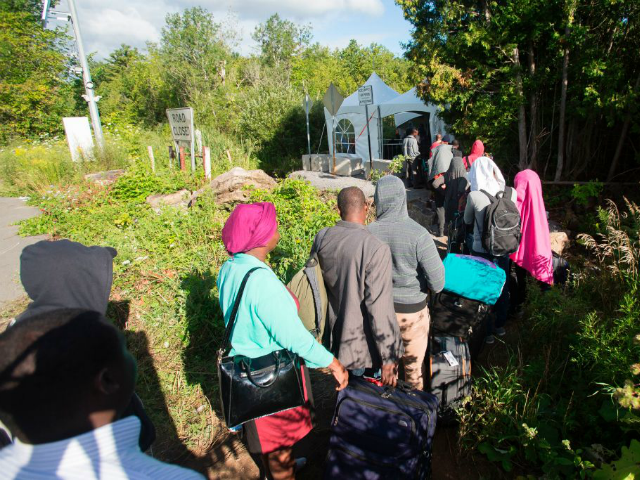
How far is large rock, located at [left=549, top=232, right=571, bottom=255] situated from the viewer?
5695 millimetres

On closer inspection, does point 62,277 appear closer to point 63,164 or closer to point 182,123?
point 182,123

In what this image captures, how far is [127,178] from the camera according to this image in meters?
8.50

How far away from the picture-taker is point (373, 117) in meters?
12.9

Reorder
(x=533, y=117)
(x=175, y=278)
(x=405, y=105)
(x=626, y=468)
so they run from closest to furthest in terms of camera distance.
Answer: (x=626, y=468) < (x=175, y=278) < (x=533, y=117) < (x=405, y=105)

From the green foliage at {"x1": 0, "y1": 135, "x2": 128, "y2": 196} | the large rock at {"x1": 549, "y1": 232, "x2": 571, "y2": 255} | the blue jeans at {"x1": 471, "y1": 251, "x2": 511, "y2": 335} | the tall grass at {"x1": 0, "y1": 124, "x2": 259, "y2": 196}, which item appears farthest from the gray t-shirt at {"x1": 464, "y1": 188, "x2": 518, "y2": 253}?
the green foliage at {"x1": 0, "y1": 135, "x2": 128, "y2": 196}

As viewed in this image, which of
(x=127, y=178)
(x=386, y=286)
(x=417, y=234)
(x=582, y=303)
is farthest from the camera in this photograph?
(x=127, y=178)

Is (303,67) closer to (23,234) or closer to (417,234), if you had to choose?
(23,234)

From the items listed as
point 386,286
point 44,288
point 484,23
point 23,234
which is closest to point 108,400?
point 44,288

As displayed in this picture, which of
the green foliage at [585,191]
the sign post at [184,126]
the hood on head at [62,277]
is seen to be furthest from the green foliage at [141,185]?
the green foliage at [585,191]

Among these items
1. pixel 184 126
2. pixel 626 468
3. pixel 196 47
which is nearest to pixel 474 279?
pixel 626 468

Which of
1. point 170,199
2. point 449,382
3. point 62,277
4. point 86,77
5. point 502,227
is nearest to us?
point 62,277

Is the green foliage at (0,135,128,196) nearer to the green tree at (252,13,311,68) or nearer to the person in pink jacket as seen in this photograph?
the person in pink jacket

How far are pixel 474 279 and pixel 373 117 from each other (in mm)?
10667

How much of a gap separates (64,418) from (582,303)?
145 inches
